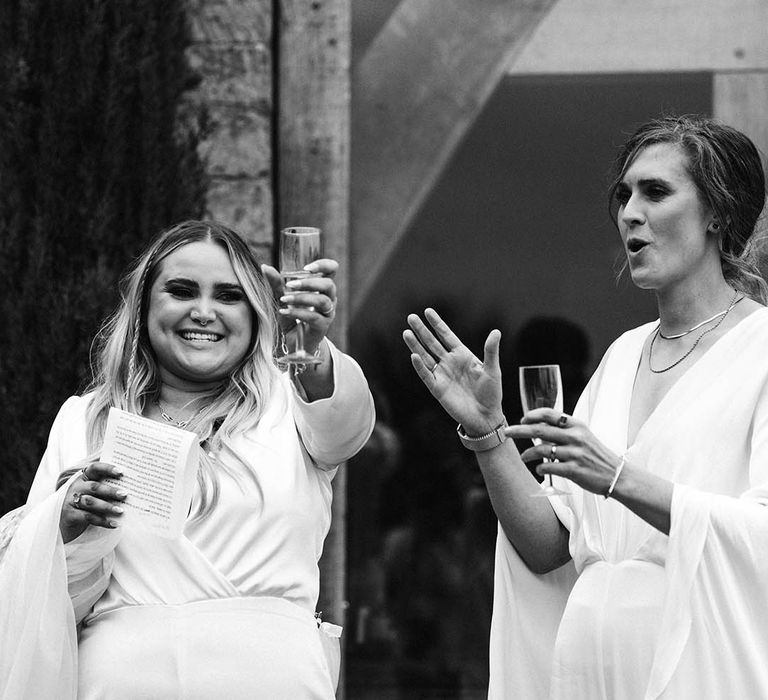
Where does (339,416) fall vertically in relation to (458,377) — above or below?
below

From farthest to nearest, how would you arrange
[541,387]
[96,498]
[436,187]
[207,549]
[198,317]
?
[436,187] < [198,317] < [207,549] < [96,498] < [541,387]

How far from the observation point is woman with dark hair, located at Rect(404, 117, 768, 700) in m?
2.98

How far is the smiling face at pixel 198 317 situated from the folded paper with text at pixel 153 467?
1.17 feet

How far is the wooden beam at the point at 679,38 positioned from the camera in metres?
5.25

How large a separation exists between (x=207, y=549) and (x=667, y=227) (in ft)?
4.08

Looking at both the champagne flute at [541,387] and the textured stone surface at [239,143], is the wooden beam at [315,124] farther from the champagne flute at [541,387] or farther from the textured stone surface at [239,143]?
the champagne flute at [541,387]

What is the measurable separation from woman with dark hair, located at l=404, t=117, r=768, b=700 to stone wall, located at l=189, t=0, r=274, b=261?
6.12 feet

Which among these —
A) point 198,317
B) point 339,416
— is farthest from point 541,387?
point 198,317

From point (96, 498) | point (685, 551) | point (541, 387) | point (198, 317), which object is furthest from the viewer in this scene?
point (198, 317)

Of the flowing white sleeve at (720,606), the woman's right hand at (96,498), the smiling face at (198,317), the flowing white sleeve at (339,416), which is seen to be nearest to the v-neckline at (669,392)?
the flowing white sleeve at (720,606)

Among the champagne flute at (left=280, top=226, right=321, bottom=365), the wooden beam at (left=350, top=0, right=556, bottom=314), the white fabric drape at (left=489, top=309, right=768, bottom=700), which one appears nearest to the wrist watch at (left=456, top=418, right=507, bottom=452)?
the white fabric drape at (left=489, top=309, right=768, bottom=700)

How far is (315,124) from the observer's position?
17.3ft

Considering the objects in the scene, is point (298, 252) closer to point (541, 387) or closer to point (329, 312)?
point (329, 312)

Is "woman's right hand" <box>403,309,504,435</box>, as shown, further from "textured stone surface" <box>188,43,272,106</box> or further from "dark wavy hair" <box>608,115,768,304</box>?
"textured stone surface" <box>188,43,272,106</box>
